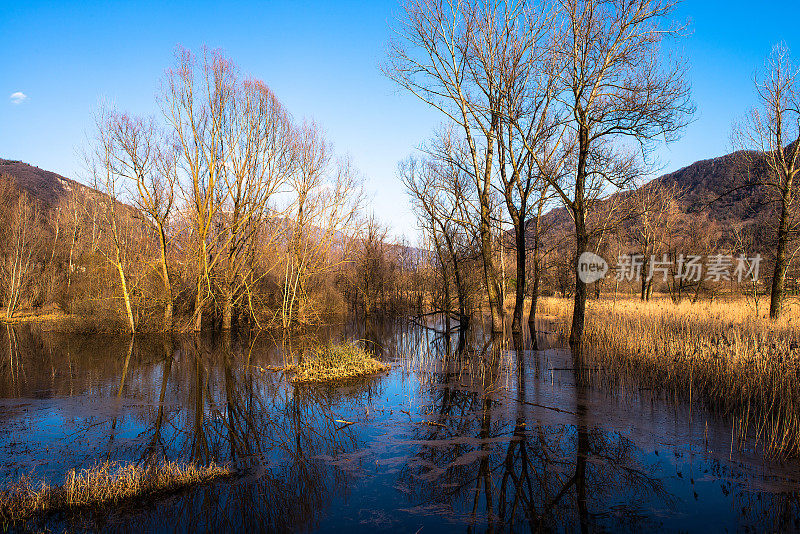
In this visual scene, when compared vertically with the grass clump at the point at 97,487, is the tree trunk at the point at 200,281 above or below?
above

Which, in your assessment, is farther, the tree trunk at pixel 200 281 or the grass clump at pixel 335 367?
the tree trunk at pixel 200 281

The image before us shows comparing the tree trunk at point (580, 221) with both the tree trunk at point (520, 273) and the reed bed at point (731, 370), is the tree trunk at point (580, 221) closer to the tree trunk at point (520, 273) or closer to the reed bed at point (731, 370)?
the reed bed at point (731, 370)

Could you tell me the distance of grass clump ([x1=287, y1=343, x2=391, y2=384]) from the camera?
10.7m

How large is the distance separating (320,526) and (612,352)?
35.9 feet

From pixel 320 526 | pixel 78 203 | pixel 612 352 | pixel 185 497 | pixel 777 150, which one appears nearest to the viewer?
pixel 320 526

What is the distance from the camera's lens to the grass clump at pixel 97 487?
4484mm

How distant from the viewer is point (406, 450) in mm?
6305

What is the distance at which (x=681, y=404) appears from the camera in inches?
326

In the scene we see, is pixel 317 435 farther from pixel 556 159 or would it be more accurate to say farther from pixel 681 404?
pixel 556 159

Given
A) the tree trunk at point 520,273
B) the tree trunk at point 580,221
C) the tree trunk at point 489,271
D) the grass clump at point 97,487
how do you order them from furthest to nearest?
the tree trunk at point 489,271
the tree trunk at point 520,273
the tree trunk at point 580,221
the grass clump at point 97,487

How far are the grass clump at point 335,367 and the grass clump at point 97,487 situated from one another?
5.18 metres

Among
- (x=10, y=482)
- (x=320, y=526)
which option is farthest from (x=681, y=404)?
(x=10, y=482)

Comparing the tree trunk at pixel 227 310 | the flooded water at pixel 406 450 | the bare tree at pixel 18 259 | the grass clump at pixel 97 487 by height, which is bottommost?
the flooded water at pixel 406 450

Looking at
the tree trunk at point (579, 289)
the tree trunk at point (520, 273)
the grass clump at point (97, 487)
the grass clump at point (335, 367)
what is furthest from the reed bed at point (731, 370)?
the grass clump at point (97, 487)
